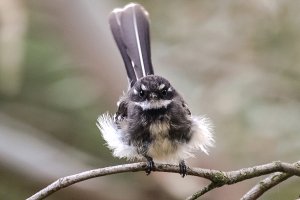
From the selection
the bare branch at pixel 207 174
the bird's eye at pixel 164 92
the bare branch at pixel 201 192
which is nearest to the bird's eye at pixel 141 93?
the bird's eye at pixel 164 92

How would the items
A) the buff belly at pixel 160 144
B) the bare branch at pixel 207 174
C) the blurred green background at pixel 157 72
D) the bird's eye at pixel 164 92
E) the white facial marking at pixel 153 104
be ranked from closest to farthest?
the bare branch at pixel 207 174, the buff belly at pixel 160 144, the white facial marking at pixel 153 104, the bird's eye at pixel 164 92, the blurred green background at pixel 157 72

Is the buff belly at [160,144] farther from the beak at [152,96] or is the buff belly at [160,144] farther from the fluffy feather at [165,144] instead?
the beak at [152,96]

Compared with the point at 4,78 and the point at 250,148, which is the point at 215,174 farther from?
the point at 4,78

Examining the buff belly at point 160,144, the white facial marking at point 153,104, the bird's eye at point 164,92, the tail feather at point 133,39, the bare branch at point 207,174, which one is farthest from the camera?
the tail feather at point 133,39

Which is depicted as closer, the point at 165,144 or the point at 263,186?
the point at 263,186

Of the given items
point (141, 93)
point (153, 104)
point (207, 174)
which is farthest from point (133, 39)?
point (207, 174)

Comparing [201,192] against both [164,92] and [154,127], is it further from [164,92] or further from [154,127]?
[164,92]

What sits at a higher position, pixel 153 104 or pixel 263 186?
pixel 153 104

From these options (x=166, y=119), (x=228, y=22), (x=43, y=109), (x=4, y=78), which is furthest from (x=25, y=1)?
(x=166, y=119)
